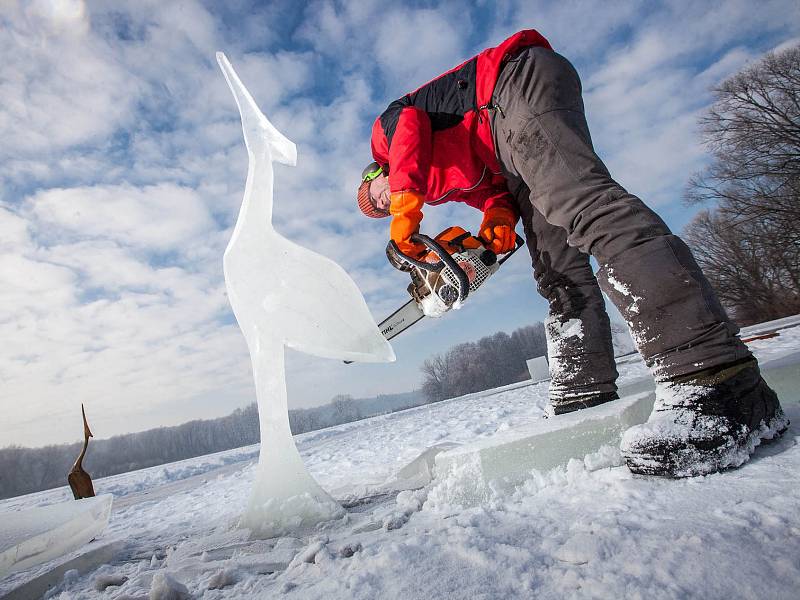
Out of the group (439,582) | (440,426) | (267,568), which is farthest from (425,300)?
(440,426)

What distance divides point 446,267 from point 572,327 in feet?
2.03

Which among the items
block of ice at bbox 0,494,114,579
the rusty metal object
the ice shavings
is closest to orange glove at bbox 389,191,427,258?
the ice shavings

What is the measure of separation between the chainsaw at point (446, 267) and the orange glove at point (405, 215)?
0.04 m

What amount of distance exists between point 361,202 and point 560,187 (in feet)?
4.50

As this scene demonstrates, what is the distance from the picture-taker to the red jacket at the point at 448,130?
1.62m

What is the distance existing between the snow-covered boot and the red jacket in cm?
120

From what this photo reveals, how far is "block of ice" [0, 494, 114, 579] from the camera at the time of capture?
4.86 feet

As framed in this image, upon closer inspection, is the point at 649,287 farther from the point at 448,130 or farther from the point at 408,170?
the point at 448,130

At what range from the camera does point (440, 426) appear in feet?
14.1

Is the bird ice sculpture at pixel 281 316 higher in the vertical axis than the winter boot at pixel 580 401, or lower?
higher

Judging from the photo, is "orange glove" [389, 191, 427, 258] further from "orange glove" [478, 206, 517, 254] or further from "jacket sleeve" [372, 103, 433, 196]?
"orange glove" [478, 206, 517, 254]

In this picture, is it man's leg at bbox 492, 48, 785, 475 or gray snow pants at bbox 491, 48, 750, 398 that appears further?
gray snow pants at bbox 491, 48, 750, 398

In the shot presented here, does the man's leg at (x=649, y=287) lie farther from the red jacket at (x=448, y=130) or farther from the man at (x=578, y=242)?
the red jacket at (x=448, y=130)

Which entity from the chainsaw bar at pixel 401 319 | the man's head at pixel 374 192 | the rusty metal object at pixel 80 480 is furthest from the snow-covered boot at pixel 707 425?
the rusty metal object at pixel 80 480
